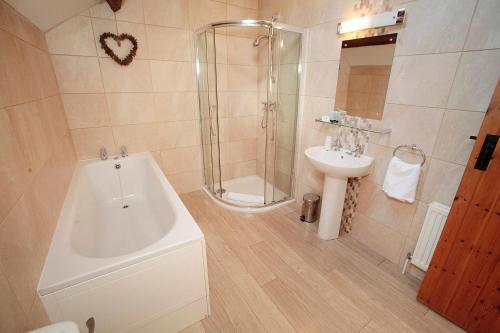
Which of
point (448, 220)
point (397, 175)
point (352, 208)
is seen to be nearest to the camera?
point (448, 220)

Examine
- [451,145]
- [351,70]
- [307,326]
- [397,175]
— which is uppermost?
[351,70]

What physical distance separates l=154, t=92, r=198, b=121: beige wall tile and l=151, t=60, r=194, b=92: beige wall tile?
0.07 m

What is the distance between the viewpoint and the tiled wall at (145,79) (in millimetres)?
2160

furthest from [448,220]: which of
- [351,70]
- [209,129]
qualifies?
[209,129]

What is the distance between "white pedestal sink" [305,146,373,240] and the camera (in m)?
1.83

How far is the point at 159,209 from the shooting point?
2039 mm

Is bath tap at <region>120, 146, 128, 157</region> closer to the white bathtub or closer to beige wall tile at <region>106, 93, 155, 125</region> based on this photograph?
beige wall tile at <region>106, 93, 155, 125</region>

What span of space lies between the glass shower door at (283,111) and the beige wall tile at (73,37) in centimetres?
178

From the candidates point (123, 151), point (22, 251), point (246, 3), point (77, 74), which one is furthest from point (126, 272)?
point (246, 3)

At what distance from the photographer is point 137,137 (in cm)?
264

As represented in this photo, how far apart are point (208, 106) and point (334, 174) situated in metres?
1.78

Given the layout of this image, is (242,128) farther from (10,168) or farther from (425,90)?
(10,168)

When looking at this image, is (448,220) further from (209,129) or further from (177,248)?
(209,129)

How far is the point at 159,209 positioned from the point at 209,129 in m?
1.29
